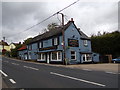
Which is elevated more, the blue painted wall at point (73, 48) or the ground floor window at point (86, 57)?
the blue painted wall at point (73, 48)

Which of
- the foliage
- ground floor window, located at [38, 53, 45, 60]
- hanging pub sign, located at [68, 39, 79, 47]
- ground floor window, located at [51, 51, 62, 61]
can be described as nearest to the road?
ground floor window, located at [51, 51, 62, 61]

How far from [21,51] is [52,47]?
24303 millimetres

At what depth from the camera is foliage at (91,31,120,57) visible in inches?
1339

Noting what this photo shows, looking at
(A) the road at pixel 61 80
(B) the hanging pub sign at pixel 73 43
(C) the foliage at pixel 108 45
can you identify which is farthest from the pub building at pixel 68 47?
(A) the road at pixel 61 80

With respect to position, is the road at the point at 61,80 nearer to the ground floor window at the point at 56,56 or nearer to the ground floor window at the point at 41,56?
the ground floor window at the point at 56,56

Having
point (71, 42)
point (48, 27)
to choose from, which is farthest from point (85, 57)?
point (48, 27)

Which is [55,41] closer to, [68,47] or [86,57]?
[68,47]

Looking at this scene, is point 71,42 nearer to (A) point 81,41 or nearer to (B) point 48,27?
(A) point 81,41

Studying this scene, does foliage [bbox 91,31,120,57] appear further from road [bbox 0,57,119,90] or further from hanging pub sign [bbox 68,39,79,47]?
road [bbox 0,57,119,90]

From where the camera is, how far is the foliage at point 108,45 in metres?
34.0

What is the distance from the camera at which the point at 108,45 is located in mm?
34656

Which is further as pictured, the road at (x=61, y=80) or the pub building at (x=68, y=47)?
the pub building at (x=68, y=47)

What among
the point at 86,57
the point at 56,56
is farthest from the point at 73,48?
the point at 86,57

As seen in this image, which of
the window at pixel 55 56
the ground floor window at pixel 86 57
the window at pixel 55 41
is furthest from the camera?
the ground floor window at pixel 86 57
